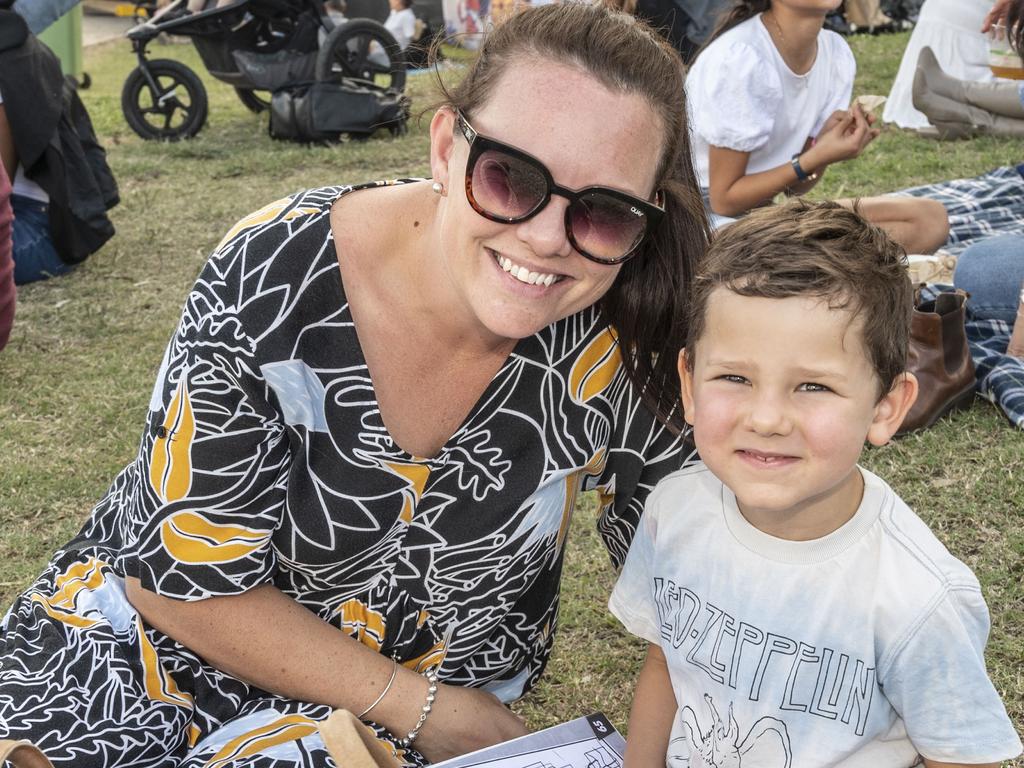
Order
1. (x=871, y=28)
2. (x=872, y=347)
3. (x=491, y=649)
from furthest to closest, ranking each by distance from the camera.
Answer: (x=871, y=28)
(x=491, y=649)
(x=872, y=347)

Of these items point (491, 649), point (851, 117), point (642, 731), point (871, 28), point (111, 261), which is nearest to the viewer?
point (642, 731)

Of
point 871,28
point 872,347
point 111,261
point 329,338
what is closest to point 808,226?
point 872,347

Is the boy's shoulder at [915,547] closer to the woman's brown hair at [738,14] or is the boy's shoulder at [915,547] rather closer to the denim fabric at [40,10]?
the woman's brown hair at [738,14]

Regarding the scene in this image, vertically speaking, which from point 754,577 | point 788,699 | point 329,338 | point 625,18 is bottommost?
point 788,699

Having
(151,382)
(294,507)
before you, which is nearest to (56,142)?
(151,382)

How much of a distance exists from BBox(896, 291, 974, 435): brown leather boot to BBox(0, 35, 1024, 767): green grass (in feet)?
0.22

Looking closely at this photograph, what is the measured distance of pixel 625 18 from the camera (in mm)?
1728

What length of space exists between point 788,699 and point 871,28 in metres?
10.2

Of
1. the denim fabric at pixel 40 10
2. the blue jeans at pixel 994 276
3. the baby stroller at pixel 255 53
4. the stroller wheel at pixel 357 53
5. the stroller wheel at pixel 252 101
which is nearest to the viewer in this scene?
the blue jeans at pixel 994 276

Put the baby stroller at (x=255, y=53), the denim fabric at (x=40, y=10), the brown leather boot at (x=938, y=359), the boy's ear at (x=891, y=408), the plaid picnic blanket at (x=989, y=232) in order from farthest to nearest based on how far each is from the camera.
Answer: the baby stroller at (x=255, y=53) → the denim fabric at (x=40, y=10) → the plaid picnic blanket at (x=989, y=232) → the brown leather boot at (x=938, y=359) → the boy's ear at (x=891, y=408)

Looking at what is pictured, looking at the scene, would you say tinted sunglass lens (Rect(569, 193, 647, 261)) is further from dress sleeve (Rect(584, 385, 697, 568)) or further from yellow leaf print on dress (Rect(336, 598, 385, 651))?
yellow leaf print on dress (Rect(336, 598, 385, 651))

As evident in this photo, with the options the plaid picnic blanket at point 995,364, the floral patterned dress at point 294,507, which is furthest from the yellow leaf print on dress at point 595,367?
the plaid picnic blanket at point 995,364

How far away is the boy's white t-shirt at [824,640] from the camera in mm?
1446

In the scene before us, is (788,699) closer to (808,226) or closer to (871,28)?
(808,226)
